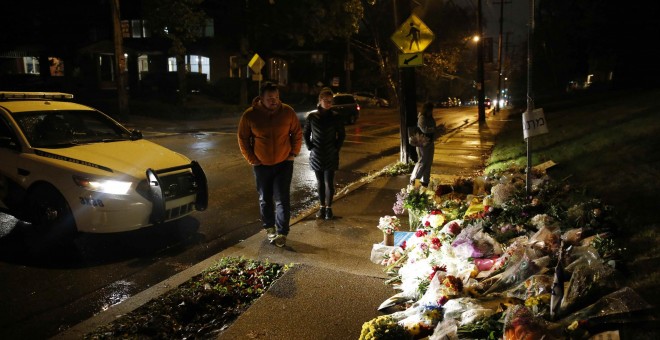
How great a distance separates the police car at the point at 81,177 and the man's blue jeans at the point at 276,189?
106cm

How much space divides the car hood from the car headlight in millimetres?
137

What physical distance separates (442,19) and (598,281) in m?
50.9

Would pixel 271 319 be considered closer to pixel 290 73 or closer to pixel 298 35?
pixel 298 35

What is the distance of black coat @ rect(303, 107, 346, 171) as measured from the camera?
7.04 m

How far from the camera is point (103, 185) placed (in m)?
A: 5.92

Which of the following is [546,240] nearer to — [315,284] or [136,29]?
[315,284]

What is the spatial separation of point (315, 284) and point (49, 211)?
349 cm

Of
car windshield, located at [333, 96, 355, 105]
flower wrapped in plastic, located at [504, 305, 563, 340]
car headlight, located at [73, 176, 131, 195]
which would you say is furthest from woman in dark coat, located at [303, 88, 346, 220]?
car windshield, located at [333, 96, 355, 105]

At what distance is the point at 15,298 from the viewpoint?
4855mm

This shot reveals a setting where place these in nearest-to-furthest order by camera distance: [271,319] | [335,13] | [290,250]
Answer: [271,319] → [290,250] → [335,13]

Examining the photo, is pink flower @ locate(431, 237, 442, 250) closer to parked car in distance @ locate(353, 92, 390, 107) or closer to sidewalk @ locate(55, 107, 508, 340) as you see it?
sidewalk @ locate(55, 107, 508, 340)

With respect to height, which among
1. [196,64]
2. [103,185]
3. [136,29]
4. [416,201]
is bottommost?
[416,201]

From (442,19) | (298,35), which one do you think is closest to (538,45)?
(442,19)

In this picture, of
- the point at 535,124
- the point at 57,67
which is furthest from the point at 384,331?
the point at 57,67
